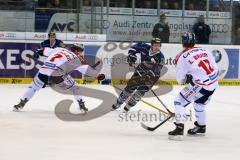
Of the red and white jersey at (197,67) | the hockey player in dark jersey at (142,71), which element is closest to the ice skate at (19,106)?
the hockey player in dark jersey at (142,71)

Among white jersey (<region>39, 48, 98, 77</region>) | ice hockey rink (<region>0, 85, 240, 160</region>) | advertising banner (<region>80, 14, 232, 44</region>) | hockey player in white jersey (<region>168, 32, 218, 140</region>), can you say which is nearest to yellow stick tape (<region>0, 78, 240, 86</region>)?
advertising banner (<region>80, 14, 232, 44</region>)

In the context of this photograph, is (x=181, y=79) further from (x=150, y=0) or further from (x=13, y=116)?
(x=150, y=0)

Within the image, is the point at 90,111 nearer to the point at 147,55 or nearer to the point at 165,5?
the point at 147,55

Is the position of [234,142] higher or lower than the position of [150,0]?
lower

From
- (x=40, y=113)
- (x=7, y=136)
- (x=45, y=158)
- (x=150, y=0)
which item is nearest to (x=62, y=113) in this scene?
(x=40, y=113)

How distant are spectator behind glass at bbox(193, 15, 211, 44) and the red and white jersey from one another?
7972 mm

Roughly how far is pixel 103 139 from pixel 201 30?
8.58 metres

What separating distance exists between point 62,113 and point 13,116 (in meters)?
0.84

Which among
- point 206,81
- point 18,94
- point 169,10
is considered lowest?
point 18,94

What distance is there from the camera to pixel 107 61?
13.9 meters

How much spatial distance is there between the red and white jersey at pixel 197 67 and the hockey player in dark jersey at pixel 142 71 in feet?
6.69

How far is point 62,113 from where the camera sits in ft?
28.4

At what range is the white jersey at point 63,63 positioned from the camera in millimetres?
8383

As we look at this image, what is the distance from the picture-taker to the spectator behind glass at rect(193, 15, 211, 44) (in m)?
14.4
